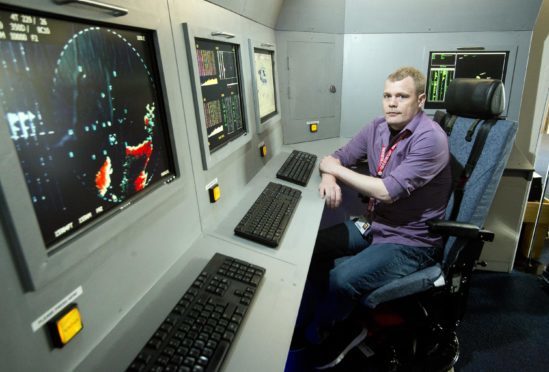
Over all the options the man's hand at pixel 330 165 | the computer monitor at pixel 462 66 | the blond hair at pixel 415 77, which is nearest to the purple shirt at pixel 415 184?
the blond hair at pixel 415 77

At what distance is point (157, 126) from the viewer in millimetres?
942

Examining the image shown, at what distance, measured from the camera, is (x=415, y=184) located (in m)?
1.45

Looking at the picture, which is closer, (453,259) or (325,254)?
(453,259)

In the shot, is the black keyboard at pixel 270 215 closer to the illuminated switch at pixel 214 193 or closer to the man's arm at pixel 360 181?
the illuminated switch at pixel 214 193

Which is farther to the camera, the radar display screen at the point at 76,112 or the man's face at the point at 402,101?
the man's face at the point at 402,101

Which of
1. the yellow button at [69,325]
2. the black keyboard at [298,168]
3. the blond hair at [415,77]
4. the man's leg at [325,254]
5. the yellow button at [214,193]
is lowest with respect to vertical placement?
the man's leg at [325,254]

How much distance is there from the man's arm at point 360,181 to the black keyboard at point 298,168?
105 mm

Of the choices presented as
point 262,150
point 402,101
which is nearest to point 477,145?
point 402,101

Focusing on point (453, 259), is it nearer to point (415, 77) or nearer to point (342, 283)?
point (342, 283)

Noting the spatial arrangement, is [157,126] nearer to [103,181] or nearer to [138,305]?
[103,181]

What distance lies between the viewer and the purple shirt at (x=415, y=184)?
Answer: 144 cm

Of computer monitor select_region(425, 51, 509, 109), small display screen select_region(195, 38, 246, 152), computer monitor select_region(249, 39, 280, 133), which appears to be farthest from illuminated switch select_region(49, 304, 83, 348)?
computer monitor select_region(425, 51, 509, 109)

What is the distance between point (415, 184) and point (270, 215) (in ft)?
2.15

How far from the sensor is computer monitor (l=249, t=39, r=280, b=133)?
1.72 meters
